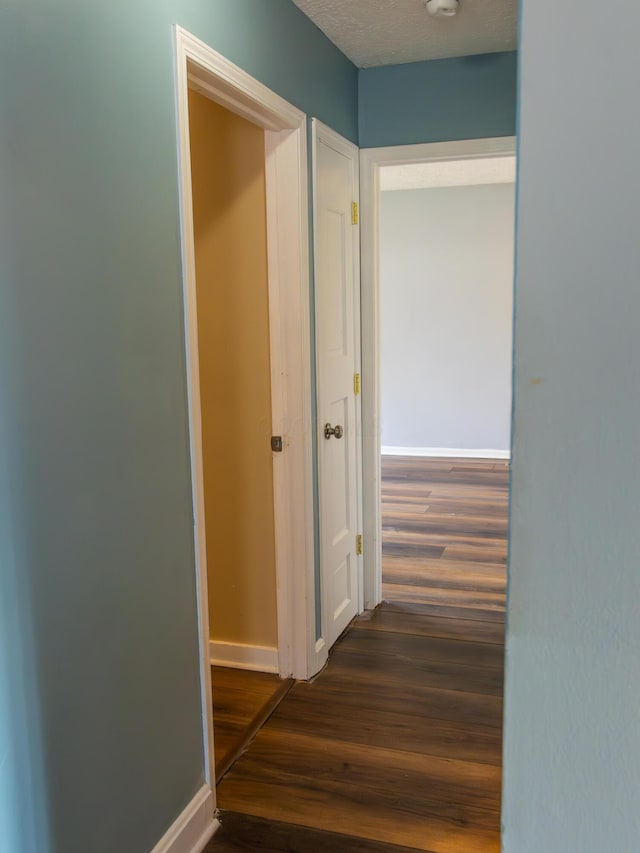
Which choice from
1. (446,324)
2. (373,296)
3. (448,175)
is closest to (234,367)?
(373,296)

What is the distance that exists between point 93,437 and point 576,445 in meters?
1.18

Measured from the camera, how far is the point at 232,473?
2912 millimetres

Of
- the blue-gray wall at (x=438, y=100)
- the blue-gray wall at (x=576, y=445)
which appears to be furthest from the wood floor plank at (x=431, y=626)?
the blue-gray wall at (x=576, y=445)

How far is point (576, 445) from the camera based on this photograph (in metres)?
0.51

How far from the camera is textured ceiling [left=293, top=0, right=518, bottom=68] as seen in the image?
259cm

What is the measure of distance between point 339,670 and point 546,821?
2.53 meters

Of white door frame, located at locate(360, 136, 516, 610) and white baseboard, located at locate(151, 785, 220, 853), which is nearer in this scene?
white baseboard, located at locate(151, 785, 220, 853)

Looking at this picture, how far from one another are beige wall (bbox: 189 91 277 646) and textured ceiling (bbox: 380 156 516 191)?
3.41 m

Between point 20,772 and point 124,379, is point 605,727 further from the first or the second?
point 124,379

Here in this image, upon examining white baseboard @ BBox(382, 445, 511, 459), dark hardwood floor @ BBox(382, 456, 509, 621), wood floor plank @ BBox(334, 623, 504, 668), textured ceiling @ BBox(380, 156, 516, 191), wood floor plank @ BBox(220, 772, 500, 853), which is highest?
textured ceiling @ BBox(380, 156, 516, 191)

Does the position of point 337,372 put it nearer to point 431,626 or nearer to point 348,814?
point 431,626

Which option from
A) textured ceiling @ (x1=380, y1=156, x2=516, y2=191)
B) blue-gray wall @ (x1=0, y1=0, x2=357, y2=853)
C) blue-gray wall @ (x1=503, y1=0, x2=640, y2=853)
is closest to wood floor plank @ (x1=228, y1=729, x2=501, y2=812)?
blue-gray wall @ (x1=0, y1=0, x2=357, y2=853)

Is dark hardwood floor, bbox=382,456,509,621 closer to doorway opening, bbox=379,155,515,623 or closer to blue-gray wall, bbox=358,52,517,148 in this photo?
doorway opening, bbox=379,155,515,623

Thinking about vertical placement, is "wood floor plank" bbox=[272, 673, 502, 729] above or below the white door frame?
below
